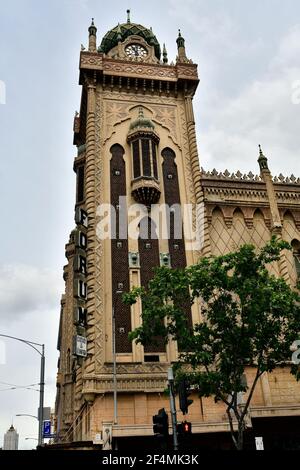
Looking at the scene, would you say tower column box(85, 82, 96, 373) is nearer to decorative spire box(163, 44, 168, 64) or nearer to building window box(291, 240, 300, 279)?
decorative spire box(163, 44, 168, 64)

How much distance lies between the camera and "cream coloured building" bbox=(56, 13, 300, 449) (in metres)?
26.1

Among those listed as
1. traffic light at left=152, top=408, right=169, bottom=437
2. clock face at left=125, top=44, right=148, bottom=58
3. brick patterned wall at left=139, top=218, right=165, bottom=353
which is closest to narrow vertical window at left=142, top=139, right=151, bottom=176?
brick patterned wall at left=139, top=218, right=165, bottom=353

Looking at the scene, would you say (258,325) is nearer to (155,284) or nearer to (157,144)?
(155,284)

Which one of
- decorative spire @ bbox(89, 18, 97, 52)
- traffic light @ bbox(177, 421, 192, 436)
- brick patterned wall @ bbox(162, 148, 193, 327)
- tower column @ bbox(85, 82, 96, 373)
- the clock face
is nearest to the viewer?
traffic light @ bbox(177, 421, 192, 436)

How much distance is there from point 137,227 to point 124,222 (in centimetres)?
91

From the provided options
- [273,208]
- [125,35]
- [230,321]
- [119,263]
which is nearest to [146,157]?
[119,263]

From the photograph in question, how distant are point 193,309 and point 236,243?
6.51 meters

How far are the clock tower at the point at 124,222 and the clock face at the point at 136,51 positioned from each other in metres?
0.09

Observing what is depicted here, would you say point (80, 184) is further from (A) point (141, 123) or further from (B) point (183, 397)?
(B) point (183, 397)

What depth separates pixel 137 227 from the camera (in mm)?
31172

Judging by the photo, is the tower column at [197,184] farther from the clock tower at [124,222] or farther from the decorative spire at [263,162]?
the decorative spire at [263,162]

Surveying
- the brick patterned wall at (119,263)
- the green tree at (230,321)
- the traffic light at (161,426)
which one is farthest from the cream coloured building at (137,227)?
the traffic light at (161,426)

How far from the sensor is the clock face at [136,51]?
40938 mm

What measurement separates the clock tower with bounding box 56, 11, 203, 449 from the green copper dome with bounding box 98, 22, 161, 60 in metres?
0.13
